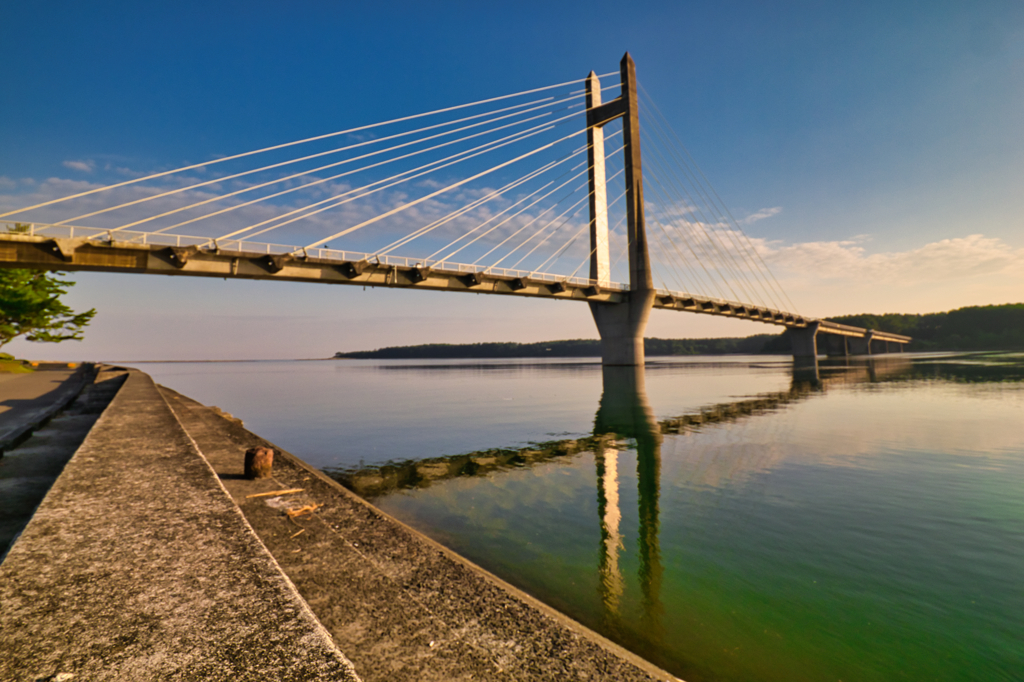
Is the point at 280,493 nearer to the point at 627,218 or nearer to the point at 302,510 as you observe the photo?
the point at 302,510

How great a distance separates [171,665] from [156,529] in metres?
2.51

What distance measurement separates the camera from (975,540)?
283 inches

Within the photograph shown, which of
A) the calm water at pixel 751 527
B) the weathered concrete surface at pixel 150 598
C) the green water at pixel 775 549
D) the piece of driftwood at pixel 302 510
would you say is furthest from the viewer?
the piece of driftwood at pixel 302 510

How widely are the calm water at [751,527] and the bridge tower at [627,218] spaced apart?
36.2 meters

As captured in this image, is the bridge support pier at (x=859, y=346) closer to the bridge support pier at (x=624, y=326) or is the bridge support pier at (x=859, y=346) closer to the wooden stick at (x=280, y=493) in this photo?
the bridge support pier at (x=624, y=326)

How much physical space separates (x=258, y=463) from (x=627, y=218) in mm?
53361

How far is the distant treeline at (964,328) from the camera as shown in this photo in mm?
158000

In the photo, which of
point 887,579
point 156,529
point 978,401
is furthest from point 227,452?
point 978,401

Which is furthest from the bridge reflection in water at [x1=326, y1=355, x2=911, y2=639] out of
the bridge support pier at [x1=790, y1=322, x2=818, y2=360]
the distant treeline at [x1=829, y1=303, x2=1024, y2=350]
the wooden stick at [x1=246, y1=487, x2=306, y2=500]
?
the distant treeline at [x1=829, y1=303, x2=1024, y2=350]

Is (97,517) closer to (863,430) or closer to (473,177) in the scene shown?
(863,430)

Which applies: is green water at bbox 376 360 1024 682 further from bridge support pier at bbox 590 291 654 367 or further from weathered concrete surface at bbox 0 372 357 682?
bridge support pier at bbox 590 291 654 367

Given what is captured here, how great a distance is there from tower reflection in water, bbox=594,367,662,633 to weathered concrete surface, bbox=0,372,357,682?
379 centimetres

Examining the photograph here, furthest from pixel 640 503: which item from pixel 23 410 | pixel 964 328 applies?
pixel 964 328

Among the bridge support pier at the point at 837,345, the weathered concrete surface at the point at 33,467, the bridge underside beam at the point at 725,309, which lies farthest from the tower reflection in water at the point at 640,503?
the bridge support pier at the point at 837,345
